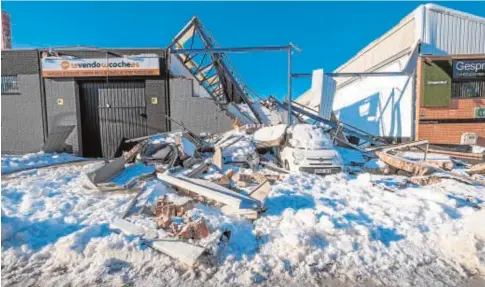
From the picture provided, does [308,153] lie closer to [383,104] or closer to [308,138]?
[308,138]

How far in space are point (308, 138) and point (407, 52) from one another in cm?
925

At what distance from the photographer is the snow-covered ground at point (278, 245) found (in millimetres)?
2791

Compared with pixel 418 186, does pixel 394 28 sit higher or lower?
higher

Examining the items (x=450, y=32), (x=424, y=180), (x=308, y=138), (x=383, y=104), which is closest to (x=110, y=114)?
(x=308, y=138)

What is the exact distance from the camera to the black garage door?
38.1 feet

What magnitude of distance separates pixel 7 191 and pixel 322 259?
6248 millimetres

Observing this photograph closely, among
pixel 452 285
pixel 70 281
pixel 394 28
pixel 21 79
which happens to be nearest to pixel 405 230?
pixel 452 285

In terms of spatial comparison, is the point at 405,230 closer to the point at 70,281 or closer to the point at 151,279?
the point at 151,279

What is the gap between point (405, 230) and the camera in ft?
12.2

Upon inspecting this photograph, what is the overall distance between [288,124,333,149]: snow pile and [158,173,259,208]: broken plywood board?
11.3 feet

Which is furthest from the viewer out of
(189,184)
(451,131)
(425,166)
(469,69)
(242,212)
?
(451,131)

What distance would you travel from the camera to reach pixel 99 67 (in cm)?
1124

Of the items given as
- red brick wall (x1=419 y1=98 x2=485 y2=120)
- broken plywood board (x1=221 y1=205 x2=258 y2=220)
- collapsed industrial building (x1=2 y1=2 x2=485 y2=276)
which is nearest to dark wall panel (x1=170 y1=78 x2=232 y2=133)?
collapsed industrial building (x1=2 y1=2 x2=485 y2=276)

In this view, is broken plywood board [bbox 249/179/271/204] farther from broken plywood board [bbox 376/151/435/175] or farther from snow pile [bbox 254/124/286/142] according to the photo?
broken plywood board [bbox 376/151/435/175]
